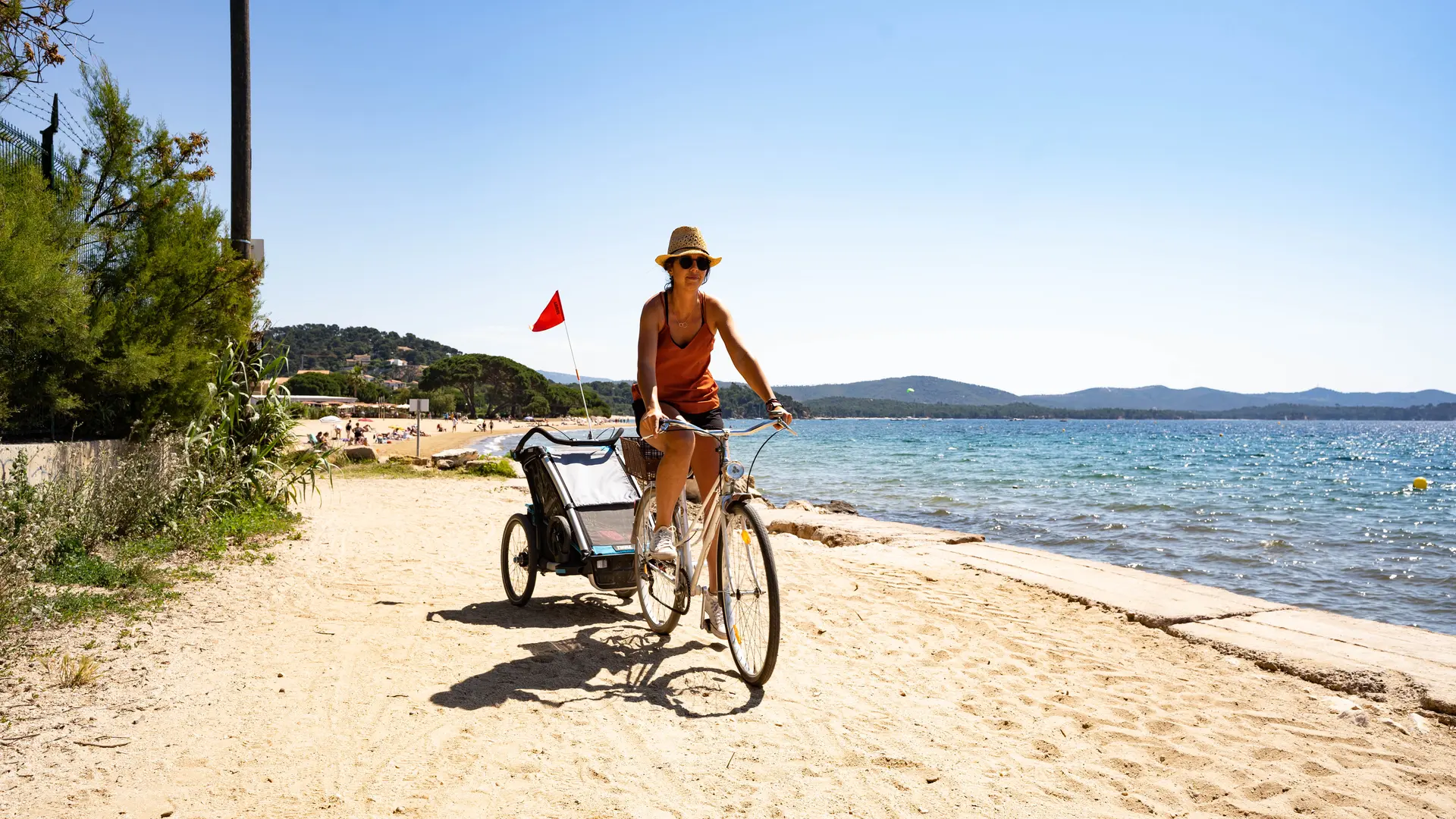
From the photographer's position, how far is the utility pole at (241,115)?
912cm

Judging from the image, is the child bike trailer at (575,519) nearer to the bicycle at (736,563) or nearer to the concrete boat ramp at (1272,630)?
the bicycle at (736,563)

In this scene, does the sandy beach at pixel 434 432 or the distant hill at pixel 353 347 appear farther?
the distant hill at pixel 353 347

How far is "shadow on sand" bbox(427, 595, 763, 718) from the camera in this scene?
387 cm

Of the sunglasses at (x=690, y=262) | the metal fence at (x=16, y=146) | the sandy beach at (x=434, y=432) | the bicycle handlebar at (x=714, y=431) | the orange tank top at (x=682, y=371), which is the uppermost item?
the metal fence at (x=16, y=146)

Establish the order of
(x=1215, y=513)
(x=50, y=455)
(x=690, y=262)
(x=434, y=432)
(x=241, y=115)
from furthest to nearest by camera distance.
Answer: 1. (x=434, y=432)
2. (x=1215, y=513)
3. (x=241, y=115)
4. (x=50, y=455)
5. (x=690, y=262)

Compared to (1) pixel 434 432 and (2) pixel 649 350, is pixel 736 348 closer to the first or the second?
(2) pixel 649 350

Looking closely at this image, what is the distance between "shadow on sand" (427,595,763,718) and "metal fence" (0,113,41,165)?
4.71m

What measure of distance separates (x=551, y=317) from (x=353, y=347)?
6567 inches

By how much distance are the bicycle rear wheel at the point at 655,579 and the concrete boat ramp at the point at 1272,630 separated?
343cm

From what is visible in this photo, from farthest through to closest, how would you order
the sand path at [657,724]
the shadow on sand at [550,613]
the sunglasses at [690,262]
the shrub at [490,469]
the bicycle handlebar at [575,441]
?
the shrub at [490,469] < the bicycle handlebar at [575,441] < the shadow on sand at [550,613] < the sunglasses at [690,262] < the sand path at [657,724]

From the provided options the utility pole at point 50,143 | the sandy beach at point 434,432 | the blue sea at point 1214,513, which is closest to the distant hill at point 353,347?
the sandy beach at point 434,432

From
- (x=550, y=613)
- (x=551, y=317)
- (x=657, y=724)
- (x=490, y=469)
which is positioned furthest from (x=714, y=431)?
(x=490, y=469)

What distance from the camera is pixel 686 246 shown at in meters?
4.40

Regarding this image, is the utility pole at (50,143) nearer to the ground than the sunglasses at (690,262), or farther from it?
farther from it
